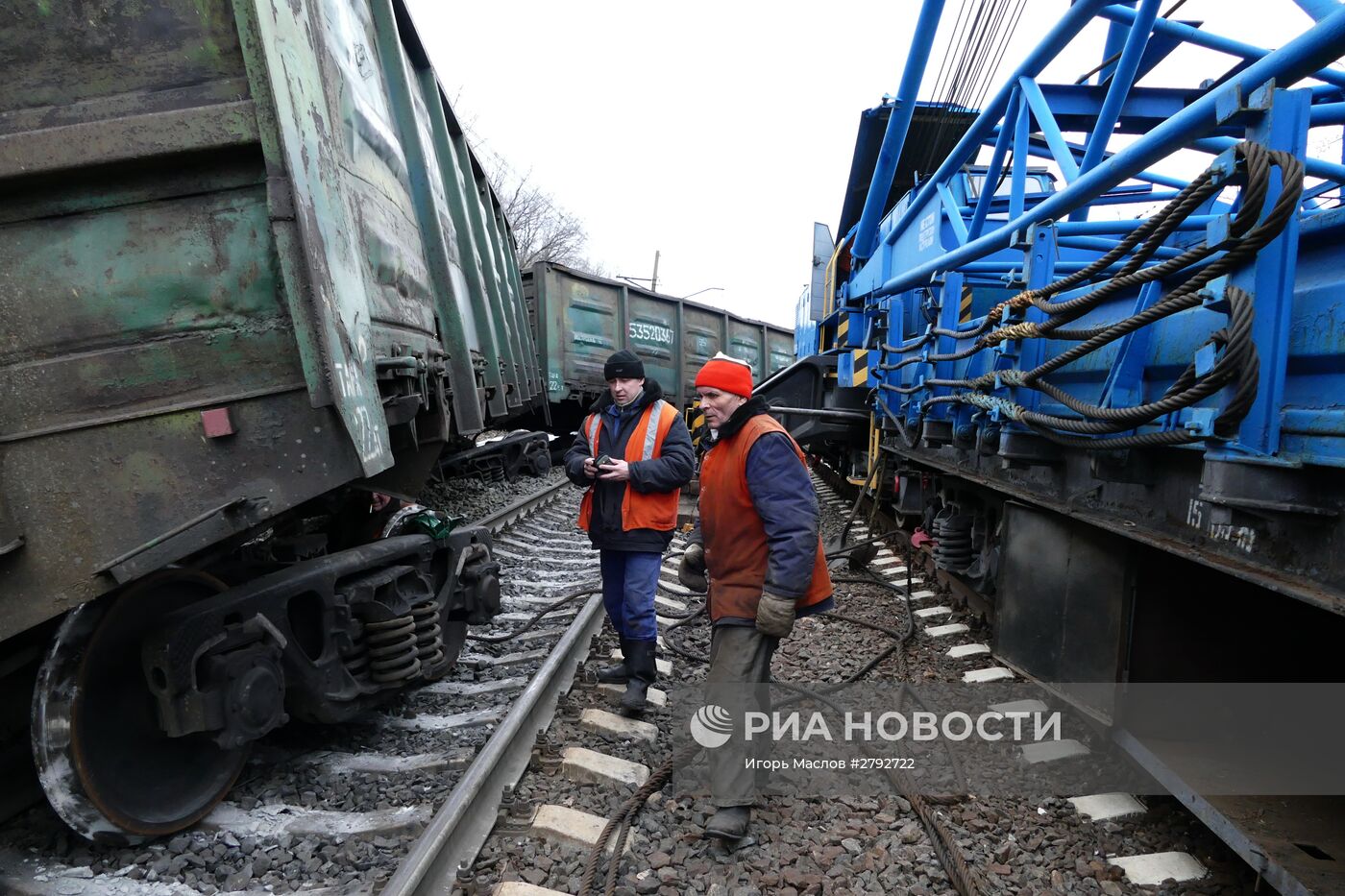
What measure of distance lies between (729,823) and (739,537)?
0.98 m

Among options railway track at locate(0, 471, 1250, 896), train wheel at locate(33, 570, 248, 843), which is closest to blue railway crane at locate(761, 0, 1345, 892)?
railway track at locate(0, 471, 1250, 896)

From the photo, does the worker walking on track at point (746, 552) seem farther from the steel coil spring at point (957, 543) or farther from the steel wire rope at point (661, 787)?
the steel coil spring at point (957, 543)

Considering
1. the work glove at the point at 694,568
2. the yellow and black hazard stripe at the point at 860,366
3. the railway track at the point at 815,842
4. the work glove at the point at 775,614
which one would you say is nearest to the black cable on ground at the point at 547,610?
the railway track at the point at 815,842

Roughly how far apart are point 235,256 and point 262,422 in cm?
46

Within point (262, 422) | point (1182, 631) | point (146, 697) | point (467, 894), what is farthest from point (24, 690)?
point (1182, 631)

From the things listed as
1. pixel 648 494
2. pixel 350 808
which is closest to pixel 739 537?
pixel 648 494

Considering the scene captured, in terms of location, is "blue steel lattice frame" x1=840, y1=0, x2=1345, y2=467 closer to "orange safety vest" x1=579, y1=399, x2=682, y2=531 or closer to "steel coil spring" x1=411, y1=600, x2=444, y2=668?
"orange safety vest" x1=579, y1=399, x2=682, y2=531

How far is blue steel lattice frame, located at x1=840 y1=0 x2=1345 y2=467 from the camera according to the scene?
1893 mm

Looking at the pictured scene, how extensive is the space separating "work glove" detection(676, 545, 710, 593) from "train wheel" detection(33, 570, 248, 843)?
67.6 inches

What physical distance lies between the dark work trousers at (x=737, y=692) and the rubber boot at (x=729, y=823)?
2 centimetres

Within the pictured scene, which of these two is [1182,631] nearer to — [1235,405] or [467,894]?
[1235,405]

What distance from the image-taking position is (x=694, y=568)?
3.08 meters

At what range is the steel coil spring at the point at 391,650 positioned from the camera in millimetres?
2699

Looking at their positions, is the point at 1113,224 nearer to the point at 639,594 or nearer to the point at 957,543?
the point at 957,543
